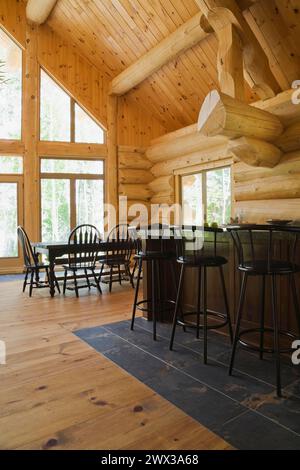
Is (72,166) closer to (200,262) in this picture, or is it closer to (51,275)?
(51,275)

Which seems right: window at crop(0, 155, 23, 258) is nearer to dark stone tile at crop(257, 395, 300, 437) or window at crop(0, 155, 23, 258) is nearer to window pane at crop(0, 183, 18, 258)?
window pane at crop(0, 183, 18, 258)

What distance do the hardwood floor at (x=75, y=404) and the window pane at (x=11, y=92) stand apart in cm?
510

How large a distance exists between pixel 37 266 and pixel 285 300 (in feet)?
11.7

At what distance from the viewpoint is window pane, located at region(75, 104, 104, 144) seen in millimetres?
7695

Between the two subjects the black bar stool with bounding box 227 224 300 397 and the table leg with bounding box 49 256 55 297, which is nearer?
the black bar stool with bounding box 227 224 300 397

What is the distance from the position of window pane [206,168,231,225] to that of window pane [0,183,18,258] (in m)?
4.01

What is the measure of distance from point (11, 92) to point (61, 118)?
1.09 m

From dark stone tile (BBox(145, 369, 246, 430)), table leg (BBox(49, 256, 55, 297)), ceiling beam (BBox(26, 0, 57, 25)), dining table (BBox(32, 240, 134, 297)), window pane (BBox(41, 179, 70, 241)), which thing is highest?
ceiling beam (BBox(26, 0, 57, 25))

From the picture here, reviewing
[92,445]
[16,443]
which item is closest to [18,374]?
[16,443]

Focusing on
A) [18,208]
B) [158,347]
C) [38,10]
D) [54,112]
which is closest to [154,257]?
[158,347]

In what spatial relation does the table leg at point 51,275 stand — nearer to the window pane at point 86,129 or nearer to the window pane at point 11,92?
the window pane at point 11,92

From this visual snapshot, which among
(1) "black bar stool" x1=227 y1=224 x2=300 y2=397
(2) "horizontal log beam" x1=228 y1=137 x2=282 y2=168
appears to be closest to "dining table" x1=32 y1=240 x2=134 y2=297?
(2) "horizontal log beam" x1=228 y1=137 x2=282 y2=168

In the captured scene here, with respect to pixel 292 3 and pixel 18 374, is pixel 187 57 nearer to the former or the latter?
pixel 292 3

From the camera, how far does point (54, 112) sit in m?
7.52
